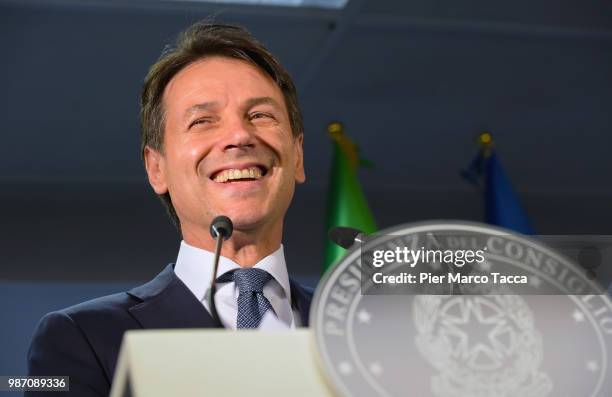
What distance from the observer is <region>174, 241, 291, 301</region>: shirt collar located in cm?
138

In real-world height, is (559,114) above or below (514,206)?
above

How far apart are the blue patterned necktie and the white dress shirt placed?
13 millimetres

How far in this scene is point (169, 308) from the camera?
1306mm

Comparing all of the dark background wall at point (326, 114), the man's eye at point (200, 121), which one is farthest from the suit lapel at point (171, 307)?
the dark background wall at point (326, 114)

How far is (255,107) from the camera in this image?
1490 millimetres

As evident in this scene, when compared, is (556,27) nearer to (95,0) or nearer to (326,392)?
(95,0)

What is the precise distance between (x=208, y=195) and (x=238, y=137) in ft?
0.30

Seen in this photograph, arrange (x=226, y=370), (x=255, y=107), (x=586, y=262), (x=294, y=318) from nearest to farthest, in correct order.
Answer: (x=226, y=370) < (x=586, y=262) < (x=294, y=318) < (x=255, y=107)

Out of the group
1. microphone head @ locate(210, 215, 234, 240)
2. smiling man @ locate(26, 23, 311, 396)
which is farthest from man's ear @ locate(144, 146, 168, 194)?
microphone head @ locate(210, 215, 234, 240)

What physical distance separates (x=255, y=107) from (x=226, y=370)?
856 mm

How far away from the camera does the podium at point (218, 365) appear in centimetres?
66

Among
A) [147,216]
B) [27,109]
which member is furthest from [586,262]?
[147,216]

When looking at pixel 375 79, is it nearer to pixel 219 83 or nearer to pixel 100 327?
pixel 219 83

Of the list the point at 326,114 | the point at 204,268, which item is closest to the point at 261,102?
the point at 204,268
